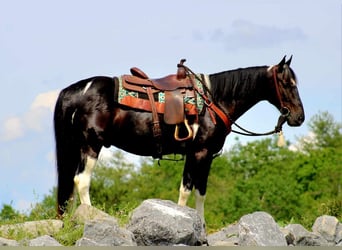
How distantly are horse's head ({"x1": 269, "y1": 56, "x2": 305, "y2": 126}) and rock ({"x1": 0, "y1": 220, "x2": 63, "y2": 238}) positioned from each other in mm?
3735

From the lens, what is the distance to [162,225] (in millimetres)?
8922

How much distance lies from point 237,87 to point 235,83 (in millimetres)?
68

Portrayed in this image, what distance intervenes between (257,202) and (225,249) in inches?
1047

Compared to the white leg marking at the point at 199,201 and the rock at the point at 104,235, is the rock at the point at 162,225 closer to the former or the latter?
the rock at the point at 104,235

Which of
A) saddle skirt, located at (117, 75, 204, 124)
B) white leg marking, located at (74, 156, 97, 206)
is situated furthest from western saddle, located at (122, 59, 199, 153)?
white leg marking, located at (74, 156, 97, 206)

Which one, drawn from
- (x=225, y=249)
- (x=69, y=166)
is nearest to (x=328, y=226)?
(x=225, y=249)

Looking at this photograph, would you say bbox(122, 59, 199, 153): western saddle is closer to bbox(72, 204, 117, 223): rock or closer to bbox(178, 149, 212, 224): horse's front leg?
bbox(178, 149, 212, 224): horse's front leg

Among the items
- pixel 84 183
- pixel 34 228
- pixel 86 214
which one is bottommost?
pixel 34 228

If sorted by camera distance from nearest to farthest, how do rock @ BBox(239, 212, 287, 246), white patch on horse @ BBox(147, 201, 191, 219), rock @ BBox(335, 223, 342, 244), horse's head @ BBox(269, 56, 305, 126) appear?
white patch on horse @ BBox(147, 201, 191, 219) → rock @ BBox(239, 212, 287, 246) → horse's head @ BBox(269, 56, 305, 126) → rock @ BBox(335, 223, 342, 244)

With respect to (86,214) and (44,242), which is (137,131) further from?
(44,242)

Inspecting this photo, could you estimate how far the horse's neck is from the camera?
1093 cm

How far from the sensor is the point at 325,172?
4000 cm

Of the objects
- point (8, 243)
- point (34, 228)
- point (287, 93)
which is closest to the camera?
point (8, 243)

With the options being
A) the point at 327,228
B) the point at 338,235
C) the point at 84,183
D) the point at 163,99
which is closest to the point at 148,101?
the point at 163,99
